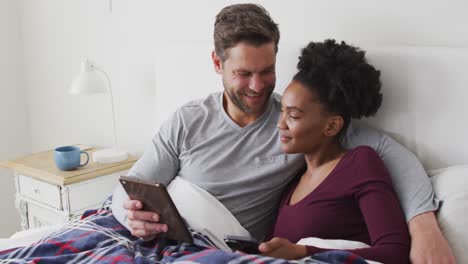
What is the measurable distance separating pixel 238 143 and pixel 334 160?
0.29 m

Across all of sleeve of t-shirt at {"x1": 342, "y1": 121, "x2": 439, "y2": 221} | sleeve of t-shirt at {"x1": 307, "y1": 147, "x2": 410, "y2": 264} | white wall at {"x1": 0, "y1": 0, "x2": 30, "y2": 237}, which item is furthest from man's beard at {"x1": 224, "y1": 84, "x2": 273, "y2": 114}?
white wall at {"x1": 0, "y1": 0, "x2": 30, "y2": 237}

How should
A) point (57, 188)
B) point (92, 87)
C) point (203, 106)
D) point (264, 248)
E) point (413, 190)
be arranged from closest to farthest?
point (264, 248) < point (413, 190) < point (203, 106) < point (57, 188) < point (92, 87)

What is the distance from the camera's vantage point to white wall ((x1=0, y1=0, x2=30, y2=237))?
2.88 metres

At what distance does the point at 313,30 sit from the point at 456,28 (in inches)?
18.2

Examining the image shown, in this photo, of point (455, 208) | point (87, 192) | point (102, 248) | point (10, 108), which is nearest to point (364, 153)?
point (455, 208)

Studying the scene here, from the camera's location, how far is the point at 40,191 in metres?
2.20

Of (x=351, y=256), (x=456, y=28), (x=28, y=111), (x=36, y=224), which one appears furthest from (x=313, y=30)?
Answer: (x=28, y=111)

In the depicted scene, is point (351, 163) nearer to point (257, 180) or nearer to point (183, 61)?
point (257, 180)

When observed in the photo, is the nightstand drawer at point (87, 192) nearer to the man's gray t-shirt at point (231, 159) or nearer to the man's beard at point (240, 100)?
the man's gray t-shirt at point (231, 159)

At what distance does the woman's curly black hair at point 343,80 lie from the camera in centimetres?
135

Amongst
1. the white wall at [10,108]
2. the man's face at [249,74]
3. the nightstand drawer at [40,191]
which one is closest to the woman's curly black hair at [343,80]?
the man's face at [249,74]

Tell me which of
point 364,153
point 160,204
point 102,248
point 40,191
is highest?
point 364,153

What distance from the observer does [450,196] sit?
1256mm

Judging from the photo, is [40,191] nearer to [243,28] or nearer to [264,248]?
[243,28]
